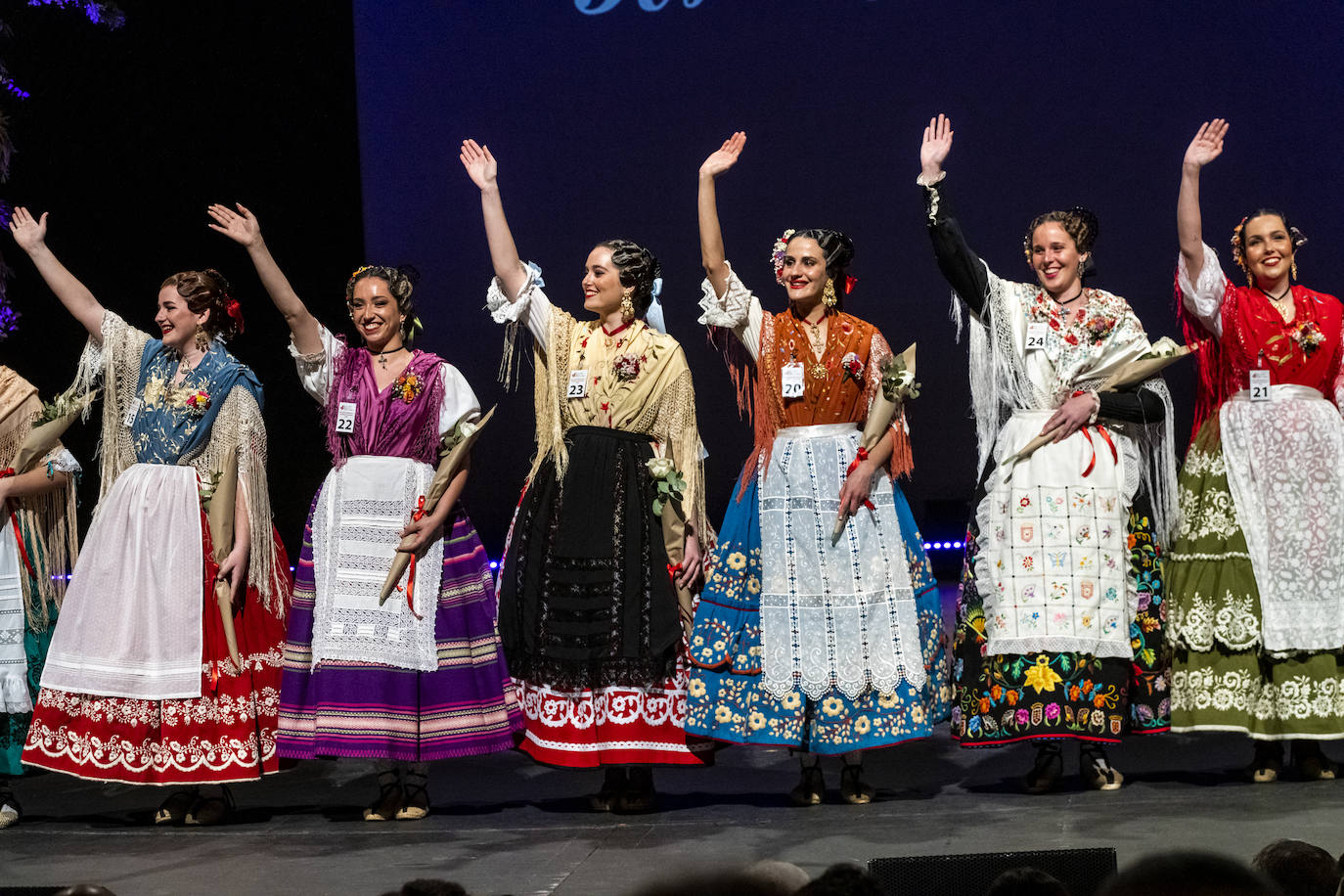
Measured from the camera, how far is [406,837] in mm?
3984

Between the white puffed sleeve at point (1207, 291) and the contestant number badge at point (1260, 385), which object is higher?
the white puffed sleeve at point (1207, 291)

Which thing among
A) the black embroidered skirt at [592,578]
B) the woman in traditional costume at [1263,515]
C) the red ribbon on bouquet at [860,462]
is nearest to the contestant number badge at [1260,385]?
the woman in traditional costume at [1263,515]

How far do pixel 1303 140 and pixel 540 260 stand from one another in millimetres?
3236

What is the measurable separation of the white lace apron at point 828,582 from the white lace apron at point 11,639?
218 centimetres

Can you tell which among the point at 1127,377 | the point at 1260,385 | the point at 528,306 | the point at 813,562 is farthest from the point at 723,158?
the point at 1260,385

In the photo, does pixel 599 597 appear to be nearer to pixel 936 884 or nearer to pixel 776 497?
pixel 776 497

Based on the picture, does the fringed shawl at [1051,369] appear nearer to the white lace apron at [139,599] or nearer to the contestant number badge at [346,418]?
the contestant number badge at [346,418]

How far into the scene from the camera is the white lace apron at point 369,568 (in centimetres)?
429

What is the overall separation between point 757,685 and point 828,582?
1.10 ft

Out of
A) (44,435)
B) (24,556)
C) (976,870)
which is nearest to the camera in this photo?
(976,870)

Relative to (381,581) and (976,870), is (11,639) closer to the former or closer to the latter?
(381,581)

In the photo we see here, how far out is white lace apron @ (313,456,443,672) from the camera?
4289 mm

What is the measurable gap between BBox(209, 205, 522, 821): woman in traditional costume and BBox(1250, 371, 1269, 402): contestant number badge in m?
2.16

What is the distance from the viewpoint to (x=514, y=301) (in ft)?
14.4
